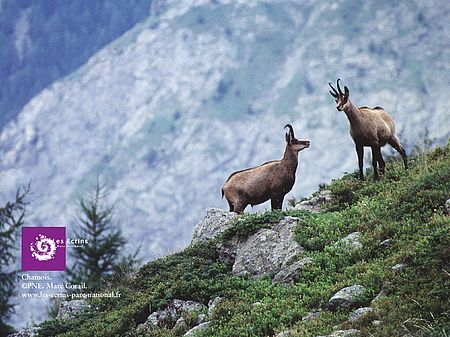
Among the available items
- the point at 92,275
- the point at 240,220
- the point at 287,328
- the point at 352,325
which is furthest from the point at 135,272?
the point at 92,275

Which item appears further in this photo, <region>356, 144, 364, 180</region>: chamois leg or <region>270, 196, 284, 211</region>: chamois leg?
<region>270, 196, 284, 211</region>: chamois leg

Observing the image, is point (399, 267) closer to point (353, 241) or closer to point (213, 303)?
point (353, 241)

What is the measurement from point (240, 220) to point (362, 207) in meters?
2.42

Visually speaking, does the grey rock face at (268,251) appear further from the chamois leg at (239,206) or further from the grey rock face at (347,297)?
the chamois leg at (239,206)

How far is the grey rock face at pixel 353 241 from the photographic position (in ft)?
47.4

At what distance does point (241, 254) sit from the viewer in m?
15.8

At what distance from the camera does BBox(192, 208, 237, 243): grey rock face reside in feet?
58.4

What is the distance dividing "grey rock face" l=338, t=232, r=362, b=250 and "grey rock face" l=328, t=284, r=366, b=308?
71.4 inches

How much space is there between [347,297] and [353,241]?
239cm

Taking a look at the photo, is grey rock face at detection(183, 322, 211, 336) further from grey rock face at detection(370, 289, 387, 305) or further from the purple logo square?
the purple logo square

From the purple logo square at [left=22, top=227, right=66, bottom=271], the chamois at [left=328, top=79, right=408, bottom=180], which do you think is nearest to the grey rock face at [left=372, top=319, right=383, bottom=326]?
the chamois at [left=328, top=79, right=408, bottom=180]

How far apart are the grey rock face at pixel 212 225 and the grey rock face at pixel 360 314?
609 centimetres

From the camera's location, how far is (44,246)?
773 inches

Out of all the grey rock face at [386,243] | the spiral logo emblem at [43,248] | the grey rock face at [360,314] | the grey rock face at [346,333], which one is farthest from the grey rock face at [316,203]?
the grey rock face at [346,333]
